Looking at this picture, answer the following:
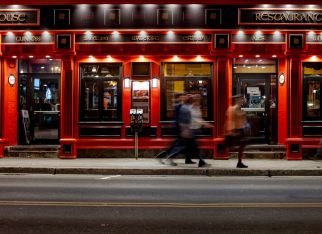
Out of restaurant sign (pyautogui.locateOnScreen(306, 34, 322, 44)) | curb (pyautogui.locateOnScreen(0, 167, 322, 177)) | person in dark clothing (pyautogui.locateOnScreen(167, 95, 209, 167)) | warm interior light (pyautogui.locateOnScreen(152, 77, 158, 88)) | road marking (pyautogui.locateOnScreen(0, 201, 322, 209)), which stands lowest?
curb (pyautogui.locateOnScreen(0, 167, 322, 177))

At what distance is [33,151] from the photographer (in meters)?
18.4

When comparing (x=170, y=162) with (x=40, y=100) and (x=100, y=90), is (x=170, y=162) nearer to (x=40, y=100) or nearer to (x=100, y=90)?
(x=100, y=90)

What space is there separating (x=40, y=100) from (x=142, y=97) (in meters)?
3.73

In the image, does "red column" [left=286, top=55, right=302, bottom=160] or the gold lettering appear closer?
"red column" [left=286, top=55, right=302, bottom=160]

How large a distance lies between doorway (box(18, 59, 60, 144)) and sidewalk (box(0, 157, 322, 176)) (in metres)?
2.49

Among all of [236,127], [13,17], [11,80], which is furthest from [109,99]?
[236,127]

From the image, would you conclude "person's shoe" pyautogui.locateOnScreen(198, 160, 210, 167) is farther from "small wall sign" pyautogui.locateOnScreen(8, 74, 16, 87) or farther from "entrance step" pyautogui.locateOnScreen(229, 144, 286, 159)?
"small wall sign" pyautogui.locateOnScreen(8, 74, 16, 87)

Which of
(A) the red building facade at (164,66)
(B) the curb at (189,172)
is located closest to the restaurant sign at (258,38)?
(A) the red building facade at (164,66)

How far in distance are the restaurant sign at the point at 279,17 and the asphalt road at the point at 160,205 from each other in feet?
19.4

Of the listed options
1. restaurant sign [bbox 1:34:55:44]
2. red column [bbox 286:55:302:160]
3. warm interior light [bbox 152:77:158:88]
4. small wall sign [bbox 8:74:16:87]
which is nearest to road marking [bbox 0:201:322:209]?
red column [bbox 286:55:302:160]

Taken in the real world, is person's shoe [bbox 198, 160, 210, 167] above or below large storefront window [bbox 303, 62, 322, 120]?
below

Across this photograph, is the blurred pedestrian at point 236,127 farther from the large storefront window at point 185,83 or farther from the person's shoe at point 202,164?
the large storefront window at point 185,83

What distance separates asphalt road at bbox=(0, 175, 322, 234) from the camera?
7859 millimetres

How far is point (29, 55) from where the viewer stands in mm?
18344
